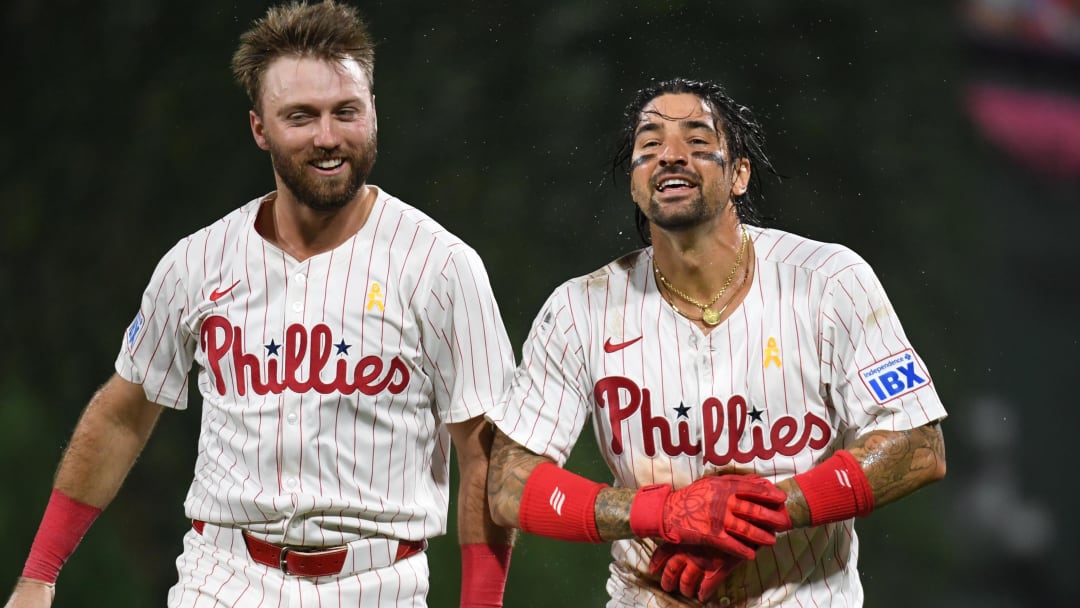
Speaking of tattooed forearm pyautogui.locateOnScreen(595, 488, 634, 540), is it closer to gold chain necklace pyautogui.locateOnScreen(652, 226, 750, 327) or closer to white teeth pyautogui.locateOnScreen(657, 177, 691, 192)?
gold chain necklace pyautogui.locateOnScreen(652, 226, 750, 327)

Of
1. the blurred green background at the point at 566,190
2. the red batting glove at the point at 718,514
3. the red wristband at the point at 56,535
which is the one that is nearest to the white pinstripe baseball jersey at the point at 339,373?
the red wristband at the point at 56,535

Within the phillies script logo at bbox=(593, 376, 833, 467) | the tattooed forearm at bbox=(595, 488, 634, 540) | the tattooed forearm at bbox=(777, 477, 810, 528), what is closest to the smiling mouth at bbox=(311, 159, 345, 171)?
the phillies script logo at bbox=(593, 376, 833, 467)

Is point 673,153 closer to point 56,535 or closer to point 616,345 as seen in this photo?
point 616,345

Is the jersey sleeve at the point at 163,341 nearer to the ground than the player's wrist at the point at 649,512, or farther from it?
farther from it

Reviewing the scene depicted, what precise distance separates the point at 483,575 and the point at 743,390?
64cm

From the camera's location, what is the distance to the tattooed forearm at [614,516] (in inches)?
102

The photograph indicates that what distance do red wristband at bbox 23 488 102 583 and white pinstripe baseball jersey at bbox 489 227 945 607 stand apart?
0.97 meters

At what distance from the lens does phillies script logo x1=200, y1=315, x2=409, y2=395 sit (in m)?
2.75

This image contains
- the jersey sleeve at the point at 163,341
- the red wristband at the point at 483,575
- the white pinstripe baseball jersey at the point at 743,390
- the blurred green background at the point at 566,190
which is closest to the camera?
the white pinstripe baseball jersey at the point at 743,390

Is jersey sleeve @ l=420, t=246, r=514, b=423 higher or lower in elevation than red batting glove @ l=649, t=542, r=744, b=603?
higher

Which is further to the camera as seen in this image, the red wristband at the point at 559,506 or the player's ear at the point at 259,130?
the player's ear at the point at 259,130

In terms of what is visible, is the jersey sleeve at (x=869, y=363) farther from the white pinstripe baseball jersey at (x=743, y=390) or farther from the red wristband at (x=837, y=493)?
the red wristband at (x=837, y=493)

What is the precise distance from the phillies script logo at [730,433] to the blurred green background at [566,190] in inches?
88.3

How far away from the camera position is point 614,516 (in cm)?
259
